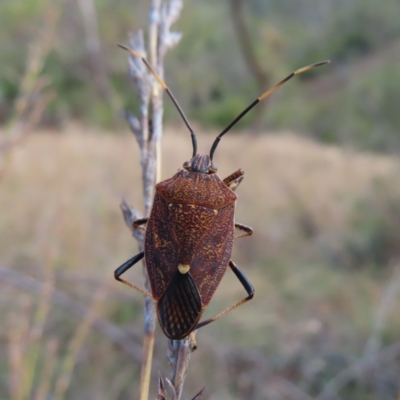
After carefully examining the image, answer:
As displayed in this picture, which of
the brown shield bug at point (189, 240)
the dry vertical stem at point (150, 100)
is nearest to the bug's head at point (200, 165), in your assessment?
the brown shield bug at point (189, 240)

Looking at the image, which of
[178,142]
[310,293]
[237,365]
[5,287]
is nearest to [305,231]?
[310,293]

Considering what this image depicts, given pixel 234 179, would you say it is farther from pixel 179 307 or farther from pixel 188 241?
pixel 179 307

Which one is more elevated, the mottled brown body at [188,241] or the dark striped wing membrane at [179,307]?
the mottled brown body at [188,241]

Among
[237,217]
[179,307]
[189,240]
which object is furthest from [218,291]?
[179,307]

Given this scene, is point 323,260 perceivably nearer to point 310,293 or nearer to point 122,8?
point 310,293

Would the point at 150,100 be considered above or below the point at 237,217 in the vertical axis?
below

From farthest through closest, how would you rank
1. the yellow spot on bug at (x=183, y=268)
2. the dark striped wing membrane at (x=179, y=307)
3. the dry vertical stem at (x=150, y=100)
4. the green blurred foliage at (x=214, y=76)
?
the green blurred foliage at (x=214, y=76)
the yellow spot on bug at (x=183, y=268)
the dry vertical stem at (x=150, y=100)
the dark striped wing membrane at (x=179, y=307)

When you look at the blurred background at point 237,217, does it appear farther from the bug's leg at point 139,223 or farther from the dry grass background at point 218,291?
the bug's leg at point 139,223
